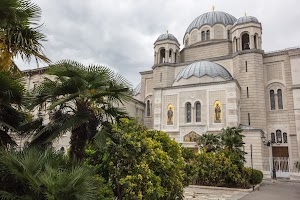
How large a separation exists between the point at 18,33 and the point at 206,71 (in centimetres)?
2089

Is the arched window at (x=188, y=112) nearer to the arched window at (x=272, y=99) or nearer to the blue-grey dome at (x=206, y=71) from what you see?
the blue-grey dome at (x=206, y=71)

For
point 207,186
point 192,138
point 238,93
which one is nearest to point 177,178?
point 207,186

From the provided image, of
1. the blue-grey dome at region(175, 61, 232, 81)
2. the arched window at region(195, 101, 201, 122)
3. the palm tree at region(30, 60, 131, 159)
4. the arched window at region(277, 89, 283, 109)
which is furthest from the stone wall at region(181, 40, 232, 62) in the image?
the palm tree at region(30, 60, 131, 159)

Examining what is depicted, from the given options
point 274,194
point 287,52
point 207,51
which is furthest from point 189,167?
point 207,51

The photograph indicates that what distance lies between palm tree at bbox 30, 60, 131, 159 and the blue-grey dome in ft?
61.1

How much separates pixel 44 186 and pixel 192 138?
19.6 metres

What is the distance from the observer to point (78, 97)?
632cm

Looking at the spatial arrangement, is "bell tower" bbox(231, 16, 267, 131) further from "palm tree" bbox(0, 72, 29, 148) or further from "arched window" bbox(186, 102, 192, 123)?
"palm tree" bbox(0, 72, 29, 148)

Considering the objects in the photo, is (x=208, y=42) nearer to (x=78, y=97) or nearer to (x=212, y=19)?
(x=212, y=19)

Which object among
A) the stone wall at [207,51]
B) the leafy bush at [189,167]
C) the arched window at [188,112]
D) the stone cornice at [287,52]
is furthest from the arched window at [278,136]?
the leafy bush at [189,167]

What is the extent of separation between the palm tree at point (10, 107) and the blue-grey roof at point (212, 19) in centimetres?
2739

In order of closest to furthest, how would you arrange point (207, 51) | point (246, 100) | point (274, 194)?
point (274, 194) → point (246, 100) → point (207, 51)

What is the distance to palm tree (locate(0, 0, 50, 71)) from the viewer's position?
498 centimetres

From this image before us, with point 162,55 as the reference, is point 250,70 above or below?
below
